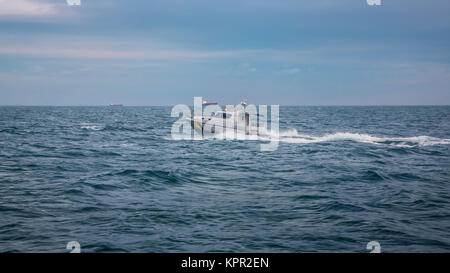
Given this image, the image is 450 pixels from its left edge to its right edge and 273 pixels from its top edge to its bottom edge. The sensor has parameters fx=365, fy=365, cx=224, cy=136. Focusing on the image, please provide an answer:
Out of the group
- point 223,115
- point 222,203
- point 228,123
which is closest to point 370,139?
point 228,123

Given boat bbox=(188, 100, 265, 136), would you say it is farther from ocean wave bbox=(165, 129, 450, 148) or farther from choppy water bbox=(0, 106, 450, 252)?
choppy water bbox=(0, 106, 450, 252)

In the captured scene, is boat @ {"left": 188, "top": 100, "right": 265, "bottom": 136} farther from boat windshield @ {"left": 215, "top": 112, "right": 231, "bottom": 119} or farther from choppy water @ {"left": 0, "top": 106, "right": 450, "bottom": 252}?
choppy water @ {"left": 0, "top": 106, "right": 450, "bottom": 252}

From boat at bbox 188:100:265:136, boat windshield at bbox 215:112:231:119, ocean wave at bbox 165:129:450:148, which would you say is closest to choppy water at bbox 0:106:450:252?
ocean wave at bbox 165:129:450:148

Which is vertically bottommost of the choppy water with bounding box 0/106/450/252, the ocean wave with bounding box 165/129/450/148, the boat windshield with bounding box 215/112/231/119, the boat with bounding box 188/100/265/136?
the choppy water with bounding box 0/106/450/252

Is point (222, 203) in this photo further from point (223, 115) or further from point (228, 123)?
point (223, 115)

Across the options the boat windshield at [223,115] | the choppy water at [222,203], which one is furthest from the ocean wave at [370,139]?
the choppy water at [222,203]

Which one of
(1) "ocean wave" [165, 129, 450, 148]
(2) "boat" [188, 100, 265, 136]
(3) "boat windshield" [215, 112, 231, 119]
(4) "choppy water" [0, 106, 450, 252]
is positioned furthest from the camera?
(3) "boat windshield" [215, 112, 231, 119]

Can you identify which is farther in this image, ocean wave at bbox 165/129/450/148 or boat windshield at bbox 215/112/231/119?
boat windshield at bbox 215/112/231/119

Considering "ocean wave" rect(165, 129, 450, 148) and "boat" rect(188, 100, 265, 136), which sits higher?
"boat" rect(188, 100, 265, 136)

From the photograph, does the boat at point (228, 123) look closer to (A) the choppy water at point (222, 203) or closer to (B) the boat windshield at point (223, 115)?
(B) the boat windshield at point (223, 115)

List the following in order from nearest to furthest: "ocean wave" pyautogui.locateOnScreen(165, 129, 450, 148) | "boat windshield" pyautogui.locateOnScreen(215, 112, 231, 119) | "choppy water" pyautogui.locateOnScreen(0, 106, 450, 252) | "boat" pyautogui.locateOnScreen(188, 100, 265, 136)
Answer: "choppy water" pyautogui.locateOnScreen(0, 106, 450, 252) → "ocean wave" pyautogui.locateOnScreen(165, 129, 450, 148) → "boat" pyautogui.locateOnScreen(188, 100, 265, 136) → "boat windshield" pyautogui.locateOnScreen(215, 112, 231, 119)

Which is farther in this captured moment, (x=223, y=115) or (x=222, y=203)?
(x=223, y=115)
